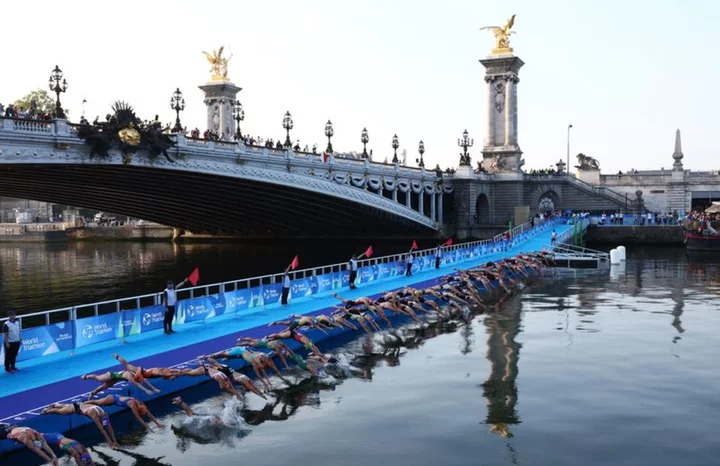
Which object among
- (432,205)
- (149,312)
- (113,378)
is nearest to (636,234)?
(432,205)

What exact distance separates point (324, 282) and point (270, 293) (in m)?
5.78

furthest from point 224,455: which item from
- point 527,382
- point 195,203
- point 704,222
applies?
point 704,222

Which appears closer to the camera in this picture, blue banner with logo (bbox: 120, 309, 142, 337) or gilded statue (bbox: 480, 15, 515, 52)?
blue banner with logo (bbox: 120, 309, 142, 337)

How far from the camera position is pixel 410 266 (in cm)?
4966

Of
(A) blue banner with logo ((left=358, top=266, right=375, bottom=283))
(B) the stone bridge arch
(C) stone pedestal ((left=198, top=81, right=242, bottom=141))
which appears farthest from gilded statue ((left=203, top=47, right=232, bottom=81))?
(A) blue banner with logo ((left=358, top=266, right=375, bottom=283))

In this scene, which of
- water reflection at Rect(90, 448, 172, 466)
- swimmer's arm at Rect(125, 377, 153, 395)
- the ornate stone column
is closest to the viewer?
water reflection at Rect(90, 448, 172, 466)

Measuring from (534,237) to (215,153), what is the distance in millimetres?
38976

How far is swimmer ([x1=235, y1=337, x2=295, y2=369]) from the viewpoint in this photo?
958 inches

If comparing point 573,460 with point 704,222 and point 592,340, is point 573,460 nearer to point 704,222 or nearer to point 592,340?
point 592,340

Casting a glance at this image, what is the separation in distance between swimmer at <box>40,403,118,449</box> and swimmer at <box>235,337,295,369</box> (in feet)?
21.3

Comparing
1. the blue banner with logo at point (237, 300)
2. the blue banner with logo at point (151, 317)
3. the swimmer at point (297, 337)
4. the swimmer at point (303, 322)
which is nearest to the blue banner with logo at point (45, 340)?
the blue banner with logo at point (151, 317)

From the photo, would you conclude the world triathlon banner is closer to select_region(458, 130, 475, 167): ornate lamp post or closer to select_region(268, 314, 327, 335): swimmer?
select_region(268, 314, 327, 335): swimmer

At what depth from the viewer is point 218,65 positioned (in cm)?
10500

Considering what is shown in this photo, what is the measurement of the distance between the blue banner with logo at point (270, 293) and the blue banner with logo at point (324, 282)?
4.19m
